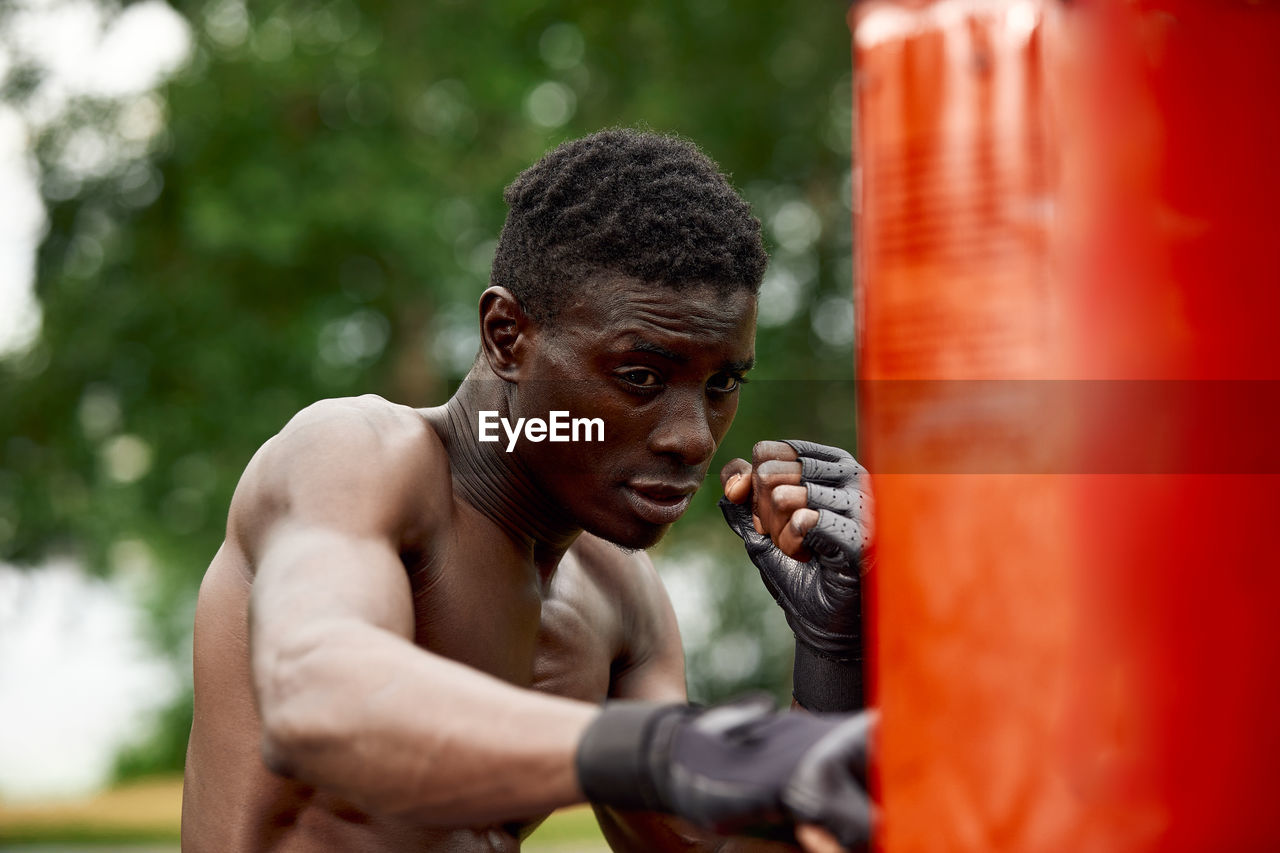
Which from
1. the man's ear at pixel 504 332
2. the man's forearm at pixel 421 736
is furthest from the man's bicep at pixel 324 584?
the man's ear at pixel 504 332

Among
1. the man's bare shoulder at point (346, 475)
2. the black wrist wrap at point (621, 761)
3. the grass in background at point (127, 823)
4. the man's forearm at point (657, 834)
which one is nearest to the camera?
the black wrist wrap at point (621, 761)

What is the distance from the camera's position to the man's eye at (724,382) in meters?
2.76

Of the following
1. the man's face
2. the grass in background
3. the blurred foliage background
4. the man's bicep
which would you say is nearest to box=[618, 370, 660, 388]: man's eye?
the man's face

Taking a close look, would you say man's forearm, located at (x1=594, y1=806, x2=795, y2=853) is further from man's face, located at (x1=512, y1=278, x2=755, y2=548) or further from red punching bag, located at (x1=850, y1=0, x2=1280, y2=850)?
red punching bag, located at (x1=850, y1=0, x2=1280, y2=850)

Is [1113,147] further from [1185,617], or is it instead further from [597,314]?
[597,314]

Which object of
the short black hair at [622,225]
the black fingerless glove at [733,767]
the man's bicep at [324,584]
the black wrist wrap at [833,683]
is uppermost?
the short black hair at [622,225]

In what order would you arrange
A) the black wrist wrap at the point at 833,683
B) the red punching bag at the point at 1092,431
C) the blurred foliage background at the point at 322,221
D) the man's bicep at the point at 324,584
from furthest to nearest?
the blurred foliage background at the point at 322,221
the black wrist wrap at the point at 833,683
the man's bicep at the point at 324,584
the red punching bag at the point at 1092,431

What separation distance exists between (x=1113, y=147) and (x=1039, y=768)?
685 mm

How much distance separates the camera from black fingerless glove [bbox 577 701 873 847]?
1.56 meters

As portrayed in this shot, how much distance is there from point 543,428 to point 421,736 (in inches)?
43.8

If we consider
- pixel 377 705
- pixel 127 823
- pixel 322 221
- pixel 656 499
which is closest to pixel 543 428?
pixel 656 499

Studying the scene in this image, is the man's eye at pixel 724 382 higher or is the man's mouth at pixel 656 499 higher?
the man's eye at pixel 724 382

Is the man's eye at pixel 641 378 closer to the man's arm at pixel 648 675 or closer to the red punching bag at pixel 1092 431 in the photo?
the man's arm at pixel 648 675

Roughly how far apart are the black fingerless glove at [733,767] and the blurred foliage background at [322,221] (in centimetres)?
1047
